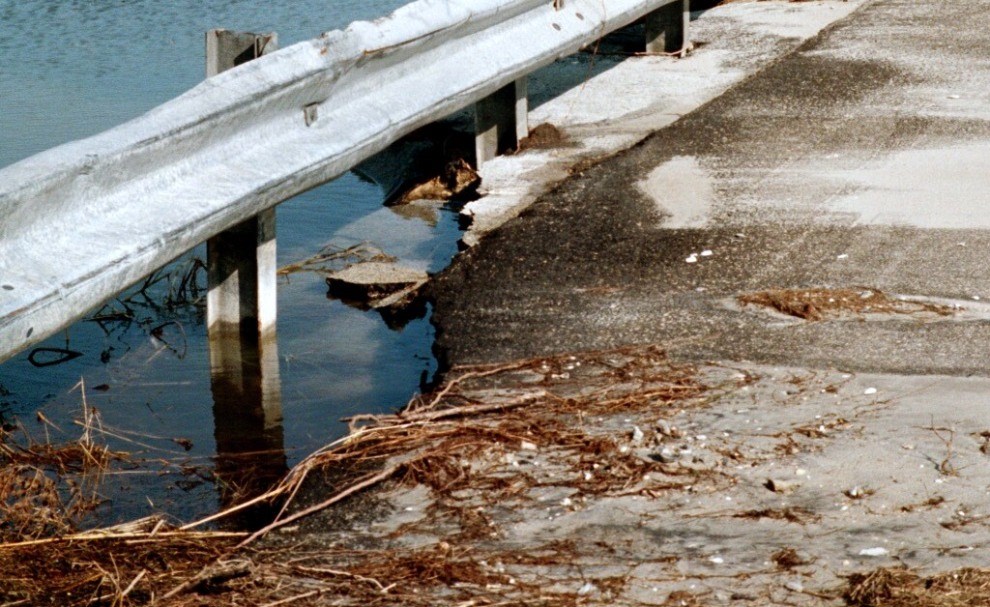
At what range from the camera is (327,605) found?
3090 millimetres

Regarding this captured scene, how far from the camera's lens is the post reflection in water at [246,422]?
4055mm

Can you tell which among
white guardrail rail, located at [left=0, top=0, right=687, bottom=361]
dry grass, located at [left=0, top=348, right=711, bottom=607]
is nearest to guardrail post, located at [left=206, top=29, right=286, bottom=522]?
white guardrail rail, located at [left=0, top=0, right=687, bottom=361]

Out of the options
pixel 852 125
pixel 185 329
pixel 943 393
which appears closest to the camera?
pixel 943 393

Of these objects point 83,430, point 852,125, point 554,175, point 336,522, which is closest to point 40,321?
point 336,522

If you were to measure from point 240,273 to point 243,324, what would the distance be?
0.21 meters

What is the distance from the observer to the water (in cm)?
441

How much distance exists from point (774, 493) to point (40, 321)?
182 centimetres

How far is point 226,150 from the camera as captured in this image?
14.2 feet

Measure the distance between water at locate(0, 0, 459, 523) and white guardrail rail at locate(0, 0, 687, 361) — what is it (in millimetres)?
723

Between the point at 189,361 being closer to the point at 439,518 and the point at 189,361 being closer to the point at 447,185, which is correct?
the point at 439,518

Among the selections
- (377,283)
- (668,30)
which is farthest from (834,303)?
(668,30)

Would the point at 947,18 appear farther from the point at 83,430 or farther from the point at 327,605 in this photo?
the point at 327,605

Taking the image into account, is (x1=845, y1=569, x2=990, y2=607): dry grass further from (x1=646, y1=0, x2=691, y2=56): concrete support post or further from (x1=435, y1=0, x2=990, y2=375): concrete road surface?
(x1=646, y1=0, x2=691, y2=56): concrete support post

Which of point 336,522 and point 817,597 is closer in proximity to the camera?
point 817,597
